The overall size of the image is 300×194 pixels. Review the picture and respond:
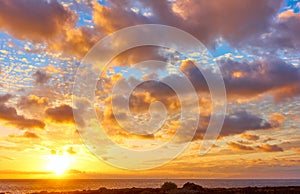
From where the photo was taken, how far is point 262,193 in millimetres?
65938

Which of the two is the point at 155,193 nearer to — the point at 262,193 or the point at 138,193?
the point at 138,193

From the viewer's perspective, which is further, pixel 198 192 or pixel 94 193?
pixel 94 193

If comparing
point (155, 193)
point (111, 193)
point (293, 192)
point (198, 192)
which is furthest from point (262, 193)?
point (111, 193)

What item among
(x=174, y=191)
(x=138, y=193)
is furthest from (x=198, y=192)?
(x=138, y=193)

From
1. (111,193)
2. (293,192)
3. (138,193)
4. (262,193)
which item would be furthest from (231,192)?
(111,193)

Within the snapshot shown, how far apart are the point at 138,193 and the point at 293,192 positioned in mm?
26126

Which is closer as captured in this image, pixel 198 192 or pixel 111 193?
pixel 198 192

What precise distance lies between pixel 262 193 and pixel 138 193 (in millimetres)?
21129

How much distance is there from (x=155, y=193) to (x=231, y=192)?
46.4 ft

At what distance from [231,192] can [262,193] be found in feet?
17.6

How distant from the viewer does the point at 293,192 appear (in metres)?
65.1

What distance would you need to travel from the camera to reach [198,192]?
6412cm

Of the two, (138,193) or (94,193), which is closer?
(138,193)

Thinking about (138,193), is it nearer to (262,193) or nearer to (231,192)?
(231,192)
